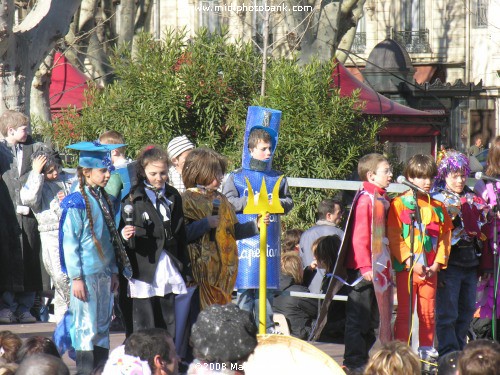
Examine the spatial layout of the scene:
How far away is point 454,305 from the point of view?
8398mm

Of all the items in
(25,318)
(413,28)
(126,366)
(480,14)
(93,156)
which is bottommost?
(25,318)

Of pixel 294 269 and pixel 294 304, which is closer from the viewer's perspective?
pixel 294 304

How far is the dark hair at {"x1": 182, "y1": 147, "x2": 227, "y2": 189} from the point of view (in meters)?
7.70

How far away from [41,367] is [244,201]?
10.9 ft

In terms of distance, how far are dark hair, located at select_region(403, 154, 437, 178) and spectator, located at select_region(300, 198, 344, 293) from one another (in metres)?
2.14

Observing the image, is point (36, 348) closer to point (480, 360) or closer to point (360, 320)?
point (480, 360)

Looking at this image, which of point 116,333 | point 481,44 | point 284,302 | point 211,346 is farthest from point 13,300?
point 481,44

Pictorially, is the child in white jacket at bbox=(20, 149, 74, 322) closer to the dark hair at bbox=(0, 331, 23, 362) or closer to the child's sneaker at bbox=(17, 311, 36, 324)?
the child's sneaker at bbox=(17, 311, 36, 324)

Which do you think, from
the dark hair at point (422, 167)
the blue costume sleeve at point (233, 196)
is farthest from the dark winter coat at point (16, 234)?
the dark hair at point (422, 167)

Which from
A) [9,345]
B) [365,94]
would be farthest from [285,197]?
[365,94]

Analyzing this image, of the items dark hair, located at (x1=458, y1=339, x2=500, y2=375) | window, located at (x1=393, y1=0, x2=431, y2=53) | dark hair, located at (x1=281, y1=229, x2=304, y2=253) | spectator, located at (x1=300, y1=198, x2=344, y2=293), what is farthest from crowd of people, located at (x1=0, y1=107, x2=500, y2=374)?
window, located at (x1=393, y1=0, x2=431, y2=53)

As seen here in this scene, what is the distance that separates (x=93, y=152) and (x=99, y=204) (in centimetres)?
34

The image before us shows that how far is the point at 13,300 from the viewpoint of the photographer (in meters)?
10.1

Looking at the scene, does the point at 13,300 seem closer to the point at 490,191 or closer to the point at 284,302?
the point at 284,302
